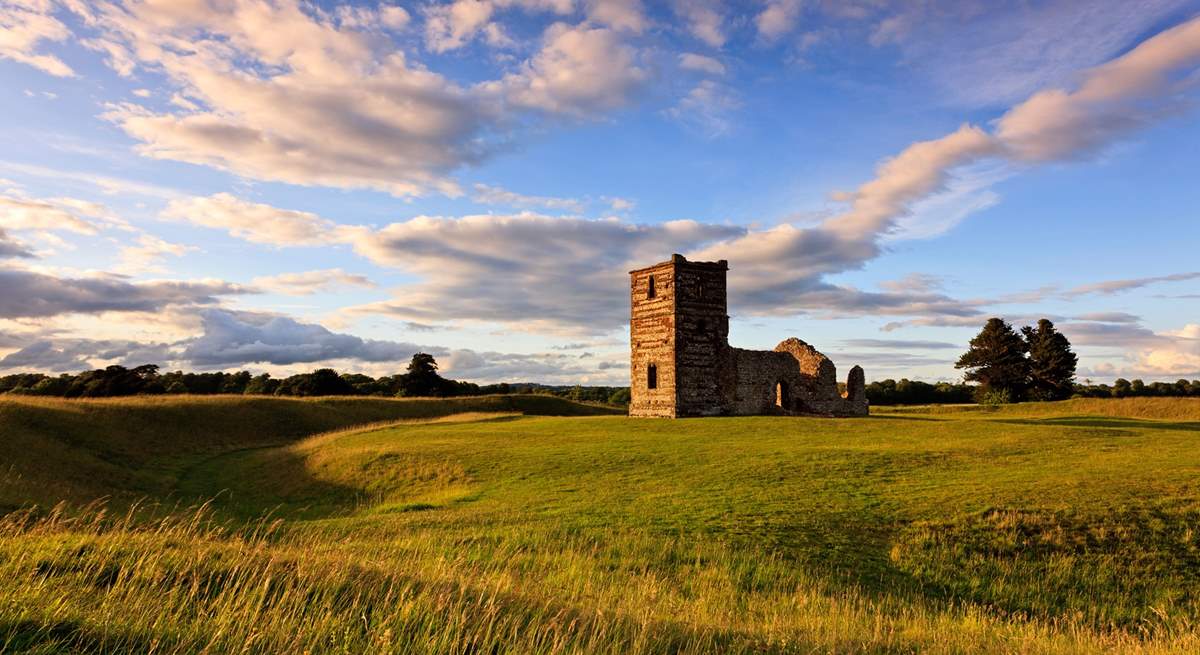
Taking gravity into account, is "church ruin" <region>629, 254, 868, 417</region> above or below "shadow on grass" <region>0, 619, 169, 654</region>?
above

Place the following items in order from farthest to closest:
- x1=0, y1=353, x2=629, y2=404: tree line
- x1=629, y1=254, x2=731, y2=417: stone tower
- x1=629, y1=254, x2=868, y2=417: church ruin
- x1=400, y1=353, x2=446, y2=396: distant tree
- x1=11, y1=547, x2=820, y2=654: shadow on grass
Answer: x1=400, y1=353, x2=446, y2=396: distant tree
x1=0, y1=353, x2=629, y2=404: tree line
x1=629, y1=254, x2=868, y2=417: church ruin
x1=629, y1=254, x2=731, y2=417: stone tower
x1=11, y1=547, x2=820, y2=654: shadow on grass

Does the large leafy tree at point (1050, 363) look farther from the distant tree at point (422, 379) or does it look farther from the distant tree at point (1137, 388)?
the distant tree at point (422, 379)

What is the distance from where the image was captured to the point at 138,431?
3512cm

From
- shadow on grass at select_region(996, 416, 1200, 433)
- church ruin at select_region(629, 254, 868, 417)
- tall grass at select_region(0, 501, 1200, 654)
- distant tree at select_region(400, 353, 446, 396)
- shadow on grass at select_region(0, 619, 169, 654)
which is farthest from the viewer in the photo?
distant tree at select_region(400, 353, 446, 396)

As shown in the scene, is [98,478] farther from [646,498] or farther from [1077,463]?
[1077,463]

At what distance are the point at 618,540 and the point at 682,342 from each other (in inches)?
1052

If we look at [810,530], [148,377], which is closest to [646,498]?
[810,530]

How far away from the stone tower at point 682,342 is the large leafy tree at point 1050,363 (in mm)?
48698

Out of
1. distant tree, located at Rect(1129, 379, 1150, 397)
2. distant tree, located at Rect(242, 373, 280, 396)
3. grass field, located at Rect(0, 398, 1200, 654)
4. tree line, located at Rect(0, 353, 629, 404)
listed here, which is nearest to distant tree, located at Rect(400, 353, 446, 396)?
tree line, located at Rect(0, 353, 629, 404)

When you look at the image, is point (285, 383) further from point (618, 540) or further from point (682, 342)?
point (618, 540)

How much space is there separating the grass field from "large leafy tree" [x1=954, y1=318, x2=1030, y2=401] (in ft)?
141

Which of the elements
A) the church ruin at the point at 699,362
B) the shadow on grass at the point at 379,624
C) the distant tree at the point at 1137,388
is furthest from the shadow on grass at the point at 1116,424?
the distant tree at the point at 1137,388

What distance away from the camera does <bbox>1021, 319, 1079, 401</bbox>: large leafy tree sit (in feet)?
230

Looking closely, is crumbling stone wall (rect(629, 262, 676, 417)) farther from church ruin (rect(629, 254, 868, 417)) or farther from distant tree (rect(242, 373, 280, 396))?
distant tree (rect(242, 373, 280, 396))
